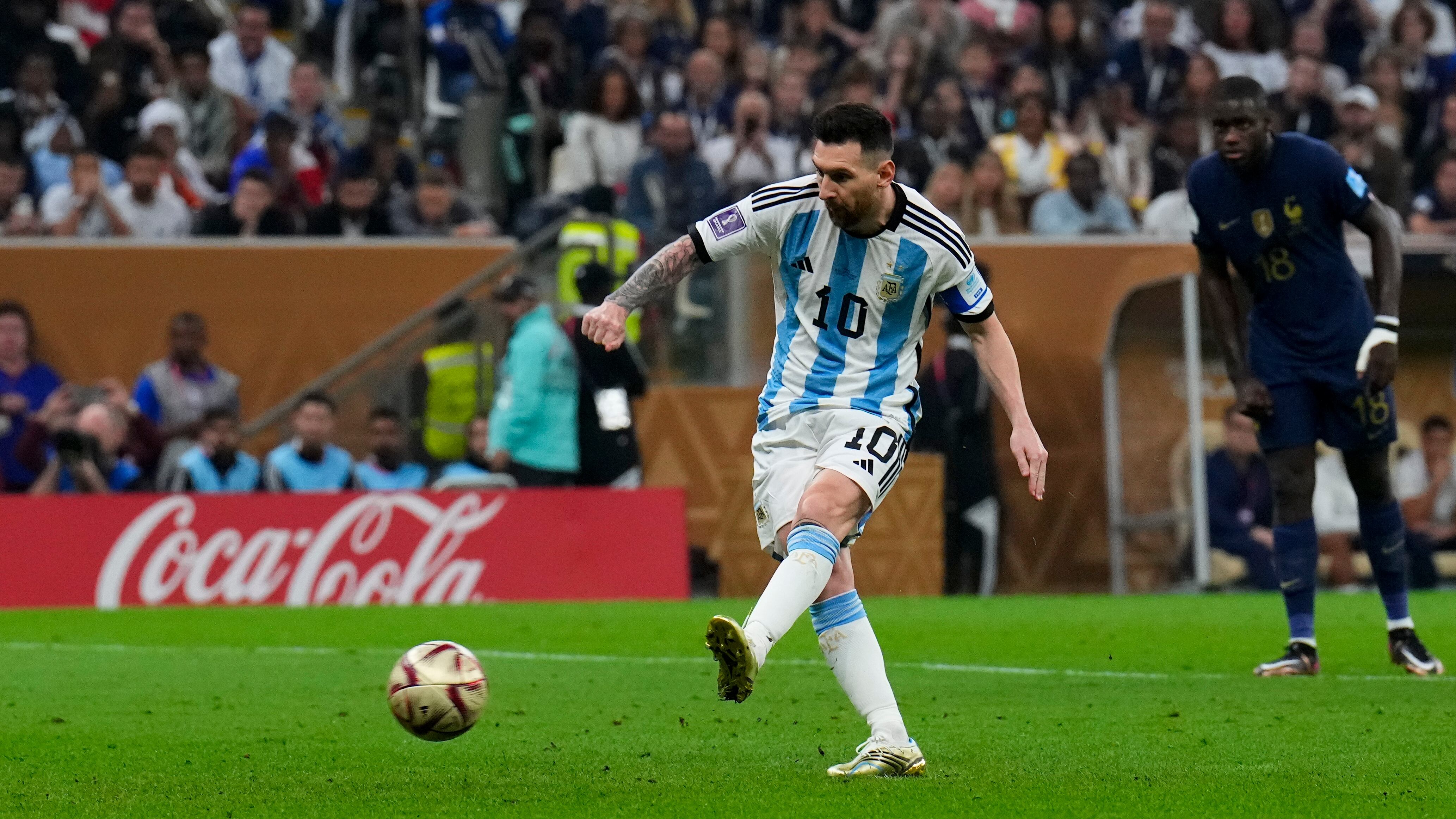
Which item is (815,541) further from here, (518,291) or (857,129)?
(518,291)

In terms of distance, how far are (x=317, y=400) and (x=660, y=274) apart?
31.7 feet

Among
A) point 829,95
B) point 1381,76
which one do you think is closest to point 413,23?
point 829,95

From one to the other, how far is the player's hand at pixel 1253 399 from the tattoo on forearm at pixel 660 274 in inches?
143

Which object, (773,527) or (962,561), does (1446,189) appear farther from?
(773,527)

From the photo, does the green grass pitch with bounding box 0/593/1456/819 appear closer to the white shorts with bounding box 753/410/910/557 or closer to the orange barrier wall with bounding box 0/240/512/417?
the white shorts with bounding box 753/410/910/557

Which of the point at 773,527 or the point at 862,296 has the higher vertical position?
the point at 862,296

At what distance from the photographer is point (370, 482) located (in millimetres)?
15406

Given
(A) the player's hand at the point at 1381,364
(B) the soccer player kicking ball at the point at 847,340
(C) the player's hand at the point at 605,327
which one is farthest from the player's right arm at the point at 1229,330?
(C) the player's hand at the point at 605,327

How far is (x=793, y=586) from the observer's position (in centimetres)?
559

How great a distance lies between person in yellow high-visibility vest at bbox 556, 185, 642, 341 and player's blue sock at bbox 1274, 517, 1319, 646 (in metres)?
7.35

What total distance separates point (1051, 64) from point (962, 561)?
18.9 ft

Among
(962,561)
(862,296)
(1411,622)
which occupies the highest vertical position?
(862,296)

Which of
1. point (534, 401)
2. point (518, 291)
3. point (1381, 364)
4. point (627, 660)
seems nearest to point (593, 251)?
point (518, 291)

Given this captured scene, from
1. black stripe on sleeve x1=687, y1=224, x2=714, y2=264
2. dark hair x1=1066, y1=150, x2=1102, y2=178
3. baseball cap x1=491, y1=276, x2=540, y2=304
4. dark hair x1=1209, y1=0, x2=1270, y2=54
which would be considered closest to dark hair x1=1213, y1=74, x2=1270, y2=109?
black stripe on sleeve x1=687, y1=224, x2=714, y2=264
